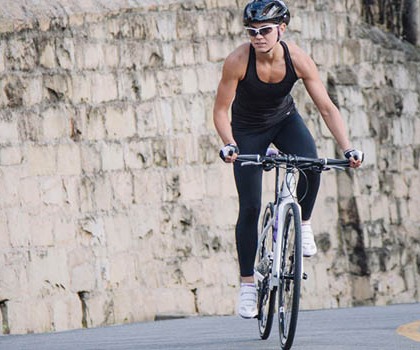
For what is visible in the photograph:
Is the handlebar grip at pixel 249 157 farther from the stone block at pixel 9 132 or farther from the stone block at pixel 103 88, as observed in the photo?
the stone block at pixel 103 88

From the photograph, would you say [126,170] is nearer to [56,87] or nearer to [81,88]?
[81,88]

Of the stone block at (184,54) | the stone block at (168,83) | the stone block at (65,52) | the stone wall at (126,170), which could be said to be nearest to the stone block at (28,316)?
the stone wall at (126,170)

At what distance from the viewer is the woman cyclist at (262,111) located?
360 inches

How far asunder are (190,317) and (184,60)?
2313mm

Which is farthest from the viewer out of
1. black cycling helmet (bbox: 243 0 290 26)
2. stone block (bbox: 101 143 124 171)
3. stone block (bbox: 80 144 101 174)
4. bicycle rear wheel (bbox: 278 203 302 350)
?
stone block (bbox: 101 143 124 171)

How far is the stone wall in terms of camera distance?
12.9 meters

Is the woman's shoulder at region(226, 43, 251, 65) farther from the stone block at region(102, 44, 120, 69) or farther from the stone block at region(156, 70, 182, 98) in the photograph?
the stone block at region(156, 70, 182, 98)

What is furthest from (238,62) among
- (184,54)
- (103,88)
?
(184,54)

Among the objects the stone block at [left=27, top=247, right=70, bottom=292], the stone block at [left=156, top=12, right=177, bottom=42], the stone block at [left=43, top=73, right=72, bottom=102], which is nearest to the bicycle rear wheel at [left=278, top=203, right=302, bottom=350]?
the stone block at [left=27, top=247, right=70, bottom=292]

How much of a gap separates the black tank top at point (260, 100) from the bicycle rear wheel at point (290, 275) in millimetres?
746

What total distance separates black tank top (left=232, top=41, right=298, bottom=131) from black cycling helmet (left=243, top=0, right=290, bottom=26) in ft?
0.80

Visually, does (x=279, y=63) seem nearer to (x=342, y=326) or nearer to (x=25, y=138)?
(x=342, y=326)

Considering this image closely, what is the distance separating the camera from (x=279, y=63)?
9.30 meters

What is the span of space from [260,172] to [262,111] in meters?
0.35
